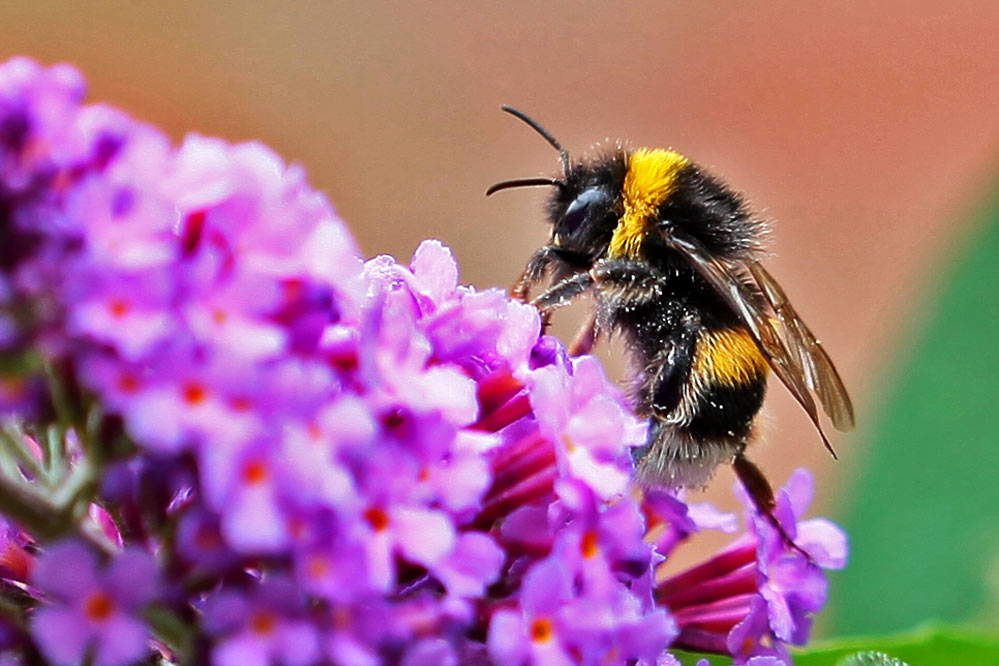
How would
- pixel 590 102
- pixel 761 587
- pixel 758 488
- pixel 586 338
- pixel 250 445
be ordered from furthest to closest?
pixel 590 102 → pixel 586 338 → pixel 758 488 → pixel 761 587 → pixel 250 445

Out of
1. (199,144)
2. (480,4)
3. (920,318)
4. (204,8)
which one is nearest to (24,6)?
(204,8)

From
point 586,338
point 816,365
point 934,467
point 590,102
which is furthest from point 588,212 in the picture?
point 590,102

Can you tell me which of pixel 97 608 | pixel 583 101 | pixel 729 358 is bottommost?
pixel 97 608

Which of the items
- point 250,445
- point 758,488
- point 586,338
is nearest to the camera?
point 250,445

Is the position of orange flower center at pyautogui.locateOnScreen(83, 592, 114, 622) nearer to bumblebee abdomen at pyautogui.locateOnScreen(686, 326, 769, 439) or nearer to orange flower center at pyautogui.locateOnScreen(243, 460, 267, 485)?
orange flower center at pyautogui.locateOnScreen(243, 460, 267, 485)

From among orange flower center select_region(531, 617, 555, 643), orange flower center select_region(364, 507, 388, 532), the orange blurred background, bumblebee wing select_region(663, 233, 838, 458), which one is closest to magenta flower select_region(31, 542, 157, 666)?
orange flower center select_region(364, 507, 388, 532)

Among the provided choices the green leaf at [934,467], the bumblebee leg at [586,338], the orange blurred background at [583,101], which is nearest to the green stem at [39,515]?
the bumblebee leg at [586,338]

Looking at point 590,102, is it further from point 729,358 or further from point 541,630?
point 541,630
